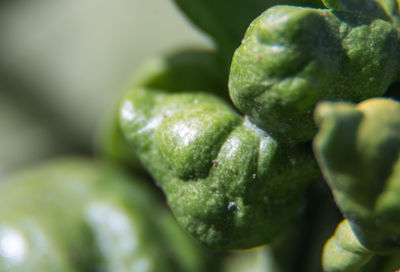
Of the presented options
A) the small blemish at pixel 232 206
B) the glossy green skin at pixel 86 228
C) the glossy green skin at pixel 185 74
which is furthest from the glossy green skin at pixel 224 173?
the glossy green skin at pixel 86 228

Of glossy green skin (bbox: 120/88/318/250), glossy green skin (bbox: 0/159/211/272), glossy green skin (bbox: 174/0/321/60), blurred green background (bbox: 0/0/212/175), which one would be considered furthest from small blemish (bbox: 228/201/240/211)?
blurred green background (bbox: 0/0/212/175)

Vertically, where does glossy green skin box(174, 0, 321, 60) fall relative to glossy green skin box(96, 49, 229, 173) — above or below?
above

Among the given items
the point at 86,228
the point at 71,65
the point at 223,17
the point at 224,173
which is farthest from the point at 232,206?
the point at 71,65

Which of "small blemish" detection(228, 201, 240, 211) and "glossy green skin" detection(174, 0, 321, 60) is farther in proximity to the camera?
"glossy green skin" detection(174, 0, 321, 60)

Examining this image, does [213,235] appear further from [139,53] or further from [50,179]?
[139,53]

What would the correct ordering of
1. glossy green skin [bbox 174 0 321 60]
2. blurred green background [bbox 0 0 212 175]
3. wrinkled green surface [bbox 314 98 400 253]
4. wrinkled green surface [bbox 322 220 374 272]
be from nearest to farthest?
wrinkled green surface [bbox 314 98 400 253] → wrinkled green surface [bbox 322 220 374 272] → glossy green skin [bbox 174 0 321 60] → blurred green background [bbox 0 0 212 175]

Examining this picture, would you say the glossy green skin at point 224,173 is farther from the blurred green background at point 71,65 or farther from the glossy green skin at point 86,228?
the blurred green background at point 71,65

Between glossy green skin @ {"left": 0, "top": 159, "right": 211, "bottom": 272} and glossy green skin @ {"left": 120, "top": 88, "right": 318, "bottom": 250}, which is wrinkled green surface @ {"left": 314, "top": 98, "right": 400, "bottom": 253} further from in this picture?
glossy green skin @ {"left": 0, "top": 159, "right": 211, "bottom": 272}
